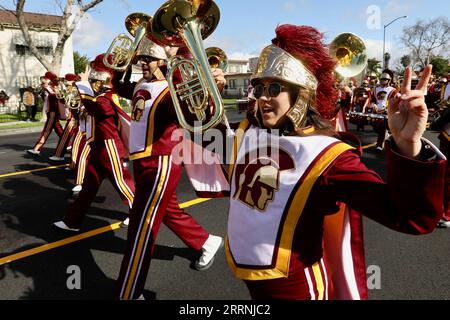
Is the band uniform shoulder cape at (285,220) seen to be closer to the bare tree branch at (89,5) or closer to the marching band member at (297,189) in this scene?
the marching band member at (297,189)

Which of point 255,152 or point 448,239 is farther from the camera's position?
point 448,239

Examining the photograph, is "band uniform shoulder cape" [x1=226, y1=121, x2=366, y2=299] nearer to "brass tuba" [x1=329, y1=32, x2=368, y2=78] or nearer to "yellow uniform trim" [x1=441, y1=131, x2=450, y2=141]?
"brass tuba" [x1=329, y1=32, x2=368, y2=78]

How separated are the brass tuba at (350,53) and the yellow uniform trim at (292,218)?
993 millimetres

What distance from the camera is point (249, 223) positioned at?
156 centimetres

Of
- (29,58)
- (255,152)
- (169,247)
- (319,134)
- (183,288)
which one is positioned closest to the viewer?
(319,134)

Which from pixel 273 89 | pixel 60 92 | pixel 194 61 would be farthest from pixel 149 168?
pixel 60 92

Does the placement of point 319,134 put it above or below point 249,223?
above

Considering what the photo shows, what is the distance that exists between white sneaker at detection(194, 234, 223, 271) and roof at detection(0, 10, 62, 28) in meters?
29.9

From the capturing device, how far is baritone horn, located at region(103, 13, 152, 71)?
3346mm

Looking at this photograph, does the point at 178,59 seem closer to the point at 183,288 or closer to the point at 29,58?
the point at 183,288

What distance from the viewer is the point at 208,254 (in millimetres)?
3254

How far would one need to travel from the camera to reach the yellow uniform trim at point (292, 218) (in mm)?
1353

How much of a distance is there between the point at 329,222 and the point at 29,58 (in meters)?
32.3
